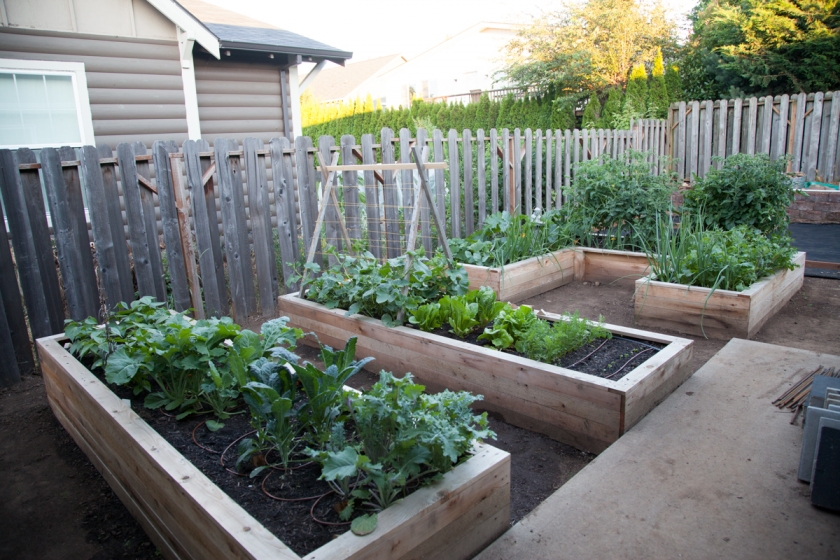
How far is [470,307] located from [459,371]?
1.51 ft

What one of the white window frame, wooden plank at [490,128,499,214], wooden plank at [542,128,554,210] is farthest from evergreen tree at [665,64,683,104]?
the white window frame

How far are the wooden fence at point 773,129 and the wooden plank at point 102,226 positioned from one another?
9.11m

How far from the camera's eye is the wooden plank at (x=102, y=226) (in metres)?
3.88

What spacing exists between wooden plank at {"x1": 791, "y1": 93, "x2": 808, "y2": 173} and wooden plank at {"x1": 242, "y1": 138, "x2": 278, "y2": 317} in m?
9.26

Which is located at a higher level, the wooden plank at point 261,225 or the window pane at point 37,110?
the window pane at point 37,110

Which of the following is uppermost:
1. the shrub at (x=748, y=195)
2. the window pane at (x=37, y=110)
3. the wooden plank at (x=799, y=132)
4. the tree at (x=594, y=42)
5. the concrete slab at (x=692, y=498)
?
the tree at (x=594, y=42)

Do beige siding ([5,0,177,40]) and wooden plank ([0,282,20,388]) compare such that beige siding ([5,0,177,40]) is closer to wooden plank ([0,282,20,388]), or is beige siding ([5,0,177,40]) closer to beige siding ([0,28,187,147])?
beige siding ([0,28,187,147])

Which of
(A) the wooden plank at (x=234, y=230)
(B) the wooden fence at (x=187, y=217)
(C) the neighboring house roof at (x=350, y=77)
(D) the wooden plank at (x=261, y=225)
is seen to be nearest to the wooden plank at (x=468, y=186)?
(B) the wooden fence at (x=187, y=217)

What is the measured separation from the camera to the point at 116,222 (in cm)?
405

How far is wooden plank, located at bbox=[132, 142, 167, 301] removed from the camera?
13.6ft

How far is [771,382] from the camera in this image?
301cm

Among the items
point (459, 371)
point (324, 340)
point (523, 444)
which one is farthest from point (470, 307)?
point (324, 340)

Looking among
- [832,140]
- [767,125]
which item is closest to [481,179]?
[767,125]

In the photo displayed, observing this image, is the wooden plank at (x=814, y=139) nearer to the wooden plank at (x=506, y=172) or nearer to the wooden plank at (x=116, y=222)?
the wooden plank at (x=506, y=172)
